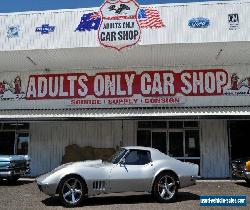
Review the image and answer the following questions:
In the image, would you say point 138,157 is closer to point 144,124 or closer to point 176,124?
point 144,124

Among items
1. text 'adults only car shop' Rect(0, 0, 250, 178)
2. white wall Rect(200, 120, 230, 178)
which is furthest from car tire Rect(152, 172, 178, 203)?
white wall Rect(200, 120, 230, 178)

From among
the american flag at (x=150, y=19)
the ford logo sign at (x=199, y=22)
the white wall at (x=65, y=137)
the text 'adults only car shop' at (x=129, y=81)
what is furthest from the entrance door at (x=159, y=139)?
the ford logo sign at (x=199, y=22)

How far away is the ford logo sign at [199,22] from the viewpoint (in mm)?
17222

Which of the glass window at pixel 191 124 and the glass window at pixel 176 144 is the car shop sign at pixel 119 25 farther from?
the glass window at pixel 176 144

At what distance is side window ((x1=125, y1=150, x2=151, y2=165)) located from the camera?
35.2ft

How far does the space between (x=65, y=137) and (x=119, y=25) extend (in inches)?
252

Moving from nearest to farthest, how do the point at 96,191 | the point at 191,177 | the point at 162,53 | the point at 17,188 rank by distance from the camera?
the point at 96,191, the point at 191,177, the point at 17,188, the point at 162,53

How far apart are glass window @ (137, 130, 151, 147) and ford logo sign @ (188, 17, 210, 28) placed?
225 inches

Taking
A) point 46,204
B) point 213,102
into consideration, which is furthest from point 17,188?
point 213,102

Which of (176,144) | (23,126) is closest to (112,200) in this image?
(176,144)

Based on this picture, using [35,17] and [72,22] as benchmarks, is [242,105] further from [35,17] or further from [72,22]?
[35,17]

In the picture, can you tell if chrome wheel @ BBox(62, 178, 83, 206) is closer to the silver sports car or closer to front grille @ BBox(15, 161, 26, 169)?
the silver sports car

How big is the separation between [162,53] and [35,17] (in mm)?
6343

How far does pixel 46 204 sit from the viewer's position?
10.4 m
